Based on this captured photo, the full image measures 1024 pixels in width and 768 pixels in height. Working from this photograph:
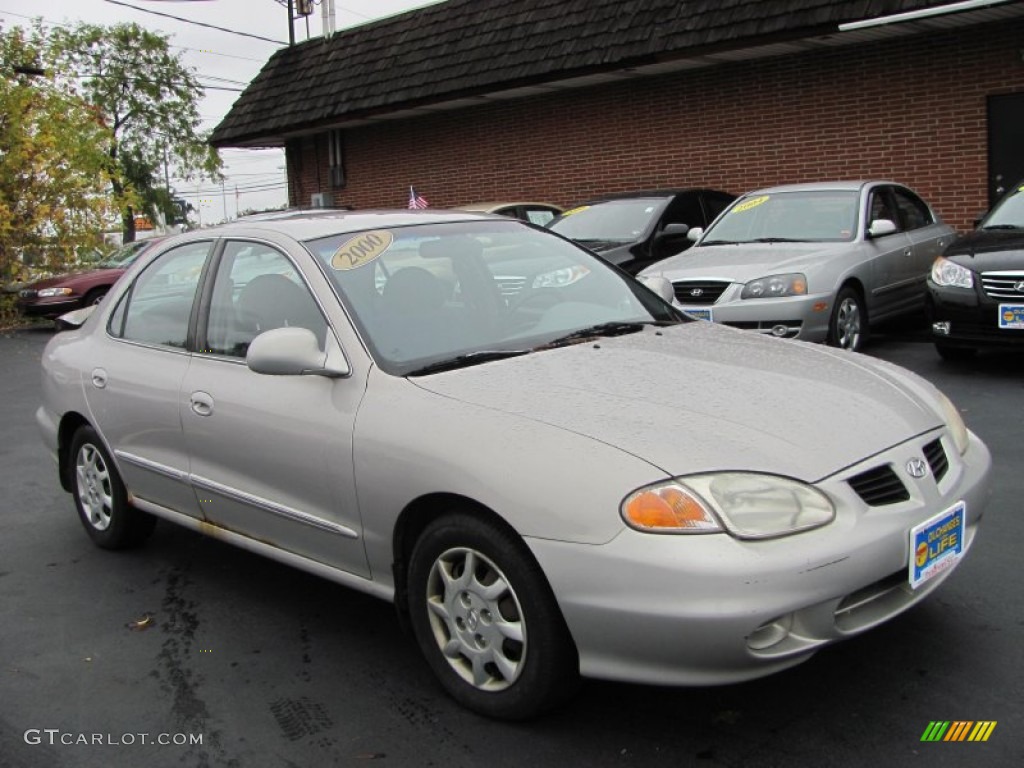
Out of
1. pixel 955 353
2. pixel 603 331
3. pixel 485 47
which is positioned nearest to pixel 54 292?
pixel 485 47

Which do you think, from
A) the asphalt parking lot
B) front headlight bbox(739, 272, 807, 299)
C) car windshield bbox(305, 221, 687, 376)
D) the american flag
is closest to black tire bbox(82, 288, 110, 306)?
the american flag

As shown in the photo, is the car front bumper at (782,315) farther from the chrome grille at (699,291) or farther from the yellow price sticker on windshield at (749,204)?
the yellow price sticker on windshield at (749,204)

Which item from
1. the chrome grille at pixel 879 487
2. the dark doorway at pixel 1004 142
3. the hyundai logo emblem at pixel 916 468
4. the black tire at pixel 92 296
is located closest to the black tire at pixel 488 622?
the chrome grille at pixel 879 487

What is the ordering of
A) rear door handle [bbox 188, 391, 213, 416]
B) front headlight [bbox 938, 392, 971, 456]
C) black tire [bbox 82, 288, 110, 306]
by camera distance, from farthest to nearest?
black tire [bbox 82, 288, 110, 306] → rear door handle [bbox 188, 391, 213, 416] → front headlight [bbox 938, 392, 971, 456]

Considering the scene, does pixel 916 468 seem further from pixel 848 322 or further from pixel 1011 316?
pixel 848 322

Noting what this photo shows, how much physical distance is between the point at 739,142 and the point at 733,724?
1153cm

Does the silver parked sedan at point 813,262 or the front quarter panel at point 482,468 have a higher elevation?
the silver parked sedan at point 813,262

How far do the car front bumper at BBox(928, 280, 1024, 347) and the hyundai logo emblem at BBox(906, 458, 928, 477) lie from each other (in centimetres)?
481

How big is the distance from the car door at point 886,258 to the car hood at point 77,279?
12.4 m

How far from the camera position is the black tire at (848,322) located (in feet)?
25.7

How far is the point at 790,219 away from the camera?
8953mm

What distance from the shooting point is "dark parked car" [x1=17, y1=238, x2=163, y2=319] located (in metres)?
16.2

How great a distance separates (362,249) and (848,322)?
17.6 feet

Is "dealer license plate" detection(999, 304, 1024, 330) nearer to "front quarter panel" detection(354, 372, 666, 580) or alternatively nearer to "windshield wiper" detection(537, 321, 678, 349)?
"windshield wiper" detection(537, 321, 678, 349)
